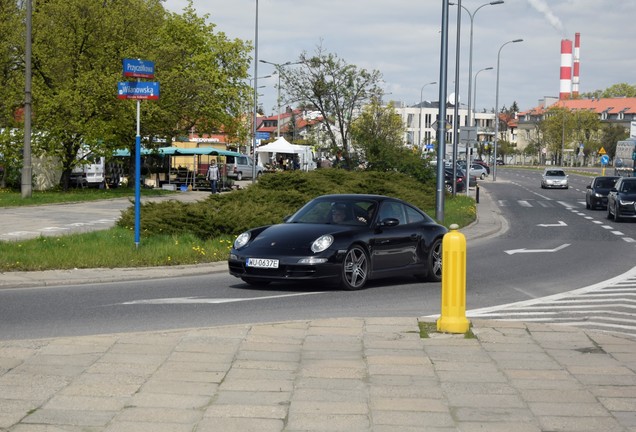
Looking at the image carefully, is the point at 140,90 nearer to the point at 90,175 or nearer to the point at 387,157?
the point at 387,157

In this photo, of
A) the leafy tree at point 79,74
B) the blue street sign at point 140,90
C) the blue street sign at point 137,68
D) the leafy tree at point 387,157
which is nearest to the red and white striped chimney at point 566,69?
the leafy tree at point 387,157

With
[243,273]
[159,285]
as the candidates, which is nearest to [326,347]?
[243,273]

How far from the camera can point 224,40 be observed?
6425 cm

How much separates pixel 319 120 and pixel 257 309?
41.0 m

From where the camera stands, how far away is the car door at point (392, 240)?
15.0 m

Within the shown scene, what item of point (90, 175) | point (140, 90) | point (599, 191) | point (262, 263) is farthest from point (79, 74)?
point (262, 263)

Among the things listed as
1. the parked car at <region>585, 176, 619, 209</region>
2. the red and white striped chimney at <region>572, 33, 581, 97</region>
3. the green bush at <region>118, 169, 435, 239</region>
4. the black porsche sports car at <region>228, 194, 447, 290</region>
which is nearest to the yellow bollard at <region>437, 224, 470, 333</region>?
the black porsche sports car at <region>228, 194, 447, 290</region>

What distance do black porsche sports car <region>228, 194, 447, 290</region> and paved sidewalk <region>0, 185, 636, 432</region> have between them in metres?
3.42

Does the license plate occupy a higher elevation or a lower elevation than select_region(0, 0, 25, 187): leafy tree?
lower

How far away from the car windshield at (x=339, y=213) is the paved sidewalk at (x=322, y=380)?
4.63 m

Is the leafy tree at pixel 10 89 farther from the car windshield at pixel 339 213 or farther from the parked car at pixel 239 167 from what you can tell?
the car windshield at pixel 339 213

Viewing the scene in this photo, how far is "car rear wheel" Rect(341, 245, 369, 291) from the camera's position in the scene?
47.2ft

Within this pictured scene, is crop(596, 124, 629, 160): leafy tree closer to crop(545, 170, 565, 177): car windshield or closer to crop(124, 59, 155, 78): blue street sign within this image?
crop(545, 170, 565, 177): car windshield

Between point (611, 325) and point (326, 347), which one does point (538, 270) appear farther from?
point (326, 347)
